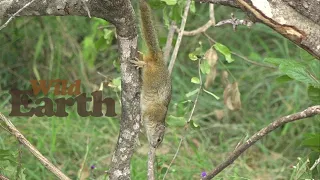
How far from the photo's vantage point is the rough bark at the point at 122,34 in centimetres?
174

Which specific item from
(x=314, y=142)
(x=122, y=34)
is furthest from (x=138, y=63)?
(x=314, y=142)

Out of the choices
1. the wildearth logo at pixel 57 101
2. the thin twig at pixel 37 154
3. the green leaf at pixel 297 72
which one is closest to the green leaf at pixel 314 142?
the green leaf at pixel 297 72

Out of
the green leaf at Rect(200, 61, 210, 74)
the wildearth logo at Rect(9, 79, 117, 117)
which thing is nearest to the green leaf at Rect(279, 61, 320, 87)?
the green leaf at Rect(200, 61, 210, 74)

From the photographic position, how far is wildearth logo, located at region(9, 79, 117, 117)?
3.28 metres

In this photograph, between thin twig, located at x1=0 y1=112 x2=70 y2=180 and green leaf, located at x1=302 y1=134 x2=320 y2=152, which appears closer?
thin twig, located at x1=0 y1=112 x2=70 y2=180

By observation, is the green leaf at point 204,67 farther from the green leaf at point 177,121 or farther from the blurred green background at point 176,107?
the blurred green background at point 176,107

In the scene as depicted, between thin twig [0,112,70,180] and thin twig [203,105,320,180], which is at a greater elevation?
A: thin twig [203,105,320,180]

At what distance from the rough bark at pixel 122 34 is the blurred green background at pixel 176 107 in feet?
2.47

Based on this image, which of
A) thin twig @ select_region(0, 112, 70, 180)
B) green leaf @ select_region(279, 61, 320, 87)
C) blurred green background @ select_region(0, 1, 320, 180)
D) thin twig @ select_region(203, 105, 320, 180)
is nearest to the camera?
thin twig @ select_region(203, 105, 320, 180)

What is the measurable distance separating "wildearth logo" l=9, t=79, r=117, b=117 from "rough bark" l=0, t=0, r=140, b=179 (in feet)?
4.11

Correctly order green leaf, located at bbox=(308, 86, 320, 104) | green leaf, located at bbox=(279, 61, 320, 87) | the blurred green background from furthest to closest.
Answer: the blurred green background, green leaf, located at bbox=(308, 86, 320, 104), green leaf, located at bbox=(279, 61, 320, 87)

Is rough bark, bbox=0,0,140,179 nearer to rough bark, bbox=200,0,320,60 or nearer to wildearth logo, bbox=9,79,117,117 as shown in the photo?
rough bark, bbox=200,0,320,60

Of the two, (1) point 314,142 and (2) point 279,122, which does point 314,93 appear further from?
(2) point 279,122

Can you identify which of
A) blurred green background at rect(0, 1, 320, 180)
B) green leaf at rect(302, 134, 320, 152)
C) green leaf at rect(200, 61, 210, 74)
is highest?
green leaf at rect(200, 61, 210, 74)
